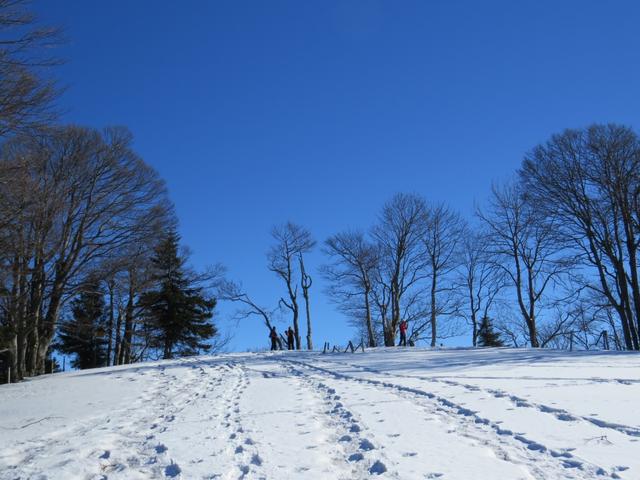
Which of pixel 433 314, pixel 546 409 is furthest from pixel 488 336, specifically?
pixel 546 409

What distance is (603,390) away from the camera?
891cm

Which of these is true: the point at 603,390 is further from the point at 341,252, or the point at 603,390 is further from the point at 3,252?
the point at 341,252

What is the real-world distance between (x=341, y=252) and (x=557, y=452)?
107 feet

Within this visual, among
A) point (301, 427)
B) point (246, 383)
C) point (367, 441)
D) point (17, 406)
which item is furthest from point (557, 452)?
point (17, 406)

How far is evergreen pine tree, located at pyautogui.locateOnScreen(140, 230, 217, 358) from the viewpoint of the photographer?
34344 millimetres

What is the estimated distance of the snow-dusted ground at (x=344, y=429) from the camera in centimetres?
499

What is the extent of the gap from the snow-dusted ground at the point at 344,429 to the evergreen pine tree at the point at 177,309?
2123 cm

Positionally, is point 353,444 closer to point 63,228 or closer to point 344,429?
point 344,429

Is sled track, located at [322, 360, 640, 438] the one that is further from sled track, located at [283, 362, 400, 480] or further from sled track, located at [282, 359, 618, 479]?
sled track, located at [283, 362, 400, 480]

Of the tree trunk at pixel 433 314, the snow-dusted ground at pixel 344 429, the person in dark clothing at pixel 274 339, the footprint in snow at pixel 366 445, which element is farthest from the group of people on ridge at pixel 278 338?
the footprint in snow at pixel 366 445

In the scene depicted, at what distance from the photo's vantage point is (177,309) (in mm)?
34938

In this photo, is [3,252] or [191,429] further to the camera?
[3,252]

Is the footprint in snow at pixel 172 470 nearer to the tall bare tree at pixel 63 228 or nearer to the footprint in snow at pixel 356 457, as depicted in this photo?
the footprint in snow at pixel 356 457

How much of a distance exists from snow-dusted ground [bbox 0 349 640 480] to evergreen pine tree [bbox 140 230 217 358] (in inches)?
836
